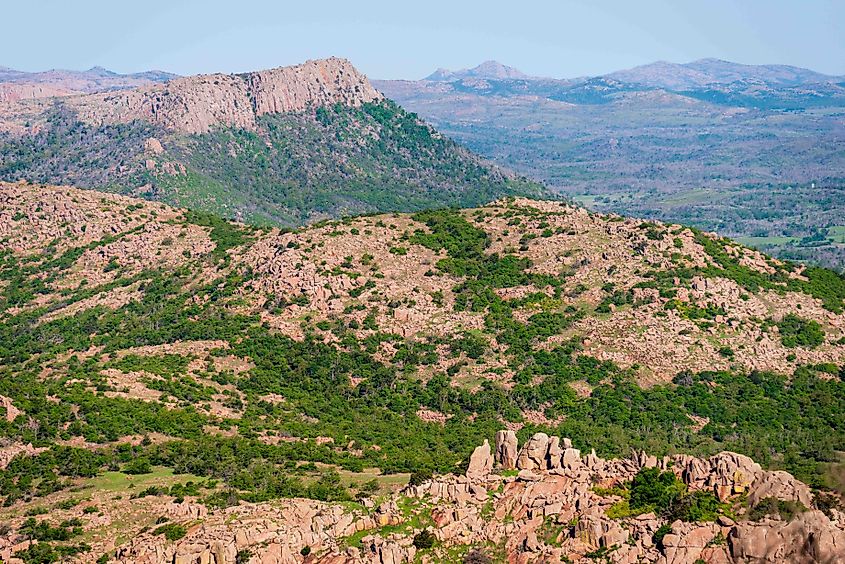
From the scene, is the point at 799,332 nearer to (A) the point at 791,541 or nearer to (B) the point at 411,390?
(B) the point at 411,390

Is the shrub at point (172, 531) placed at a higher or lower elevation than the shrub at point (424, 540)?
lower

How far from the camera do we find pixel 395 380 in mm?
Answer: 100312

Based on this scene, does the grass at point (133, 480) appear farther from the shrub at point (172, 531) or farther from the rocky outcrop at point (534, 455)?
the rocky outcrop at point (534, 455)

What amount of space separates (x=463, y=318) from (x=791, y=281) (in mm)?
35176

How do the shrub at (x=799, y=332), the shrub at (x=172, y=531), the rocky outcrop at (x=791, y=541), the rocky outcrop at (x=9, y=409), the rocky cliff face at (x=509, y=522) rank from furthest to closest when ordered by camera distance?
the shrub at (x=799, y=332)
the rocky outcrop at (x=9, y=409)
the shrub at (x=172, y=531)
the rocky cliff face at (x=509, y=522)
the rocky outcrop at (x=791, y=541)

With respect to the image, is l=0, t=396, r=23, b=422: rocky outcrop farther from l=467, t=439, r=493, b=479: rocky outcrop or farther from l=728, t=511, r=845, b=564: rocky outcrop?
l=728, t=511, r=845, b=564: rocky outcrop

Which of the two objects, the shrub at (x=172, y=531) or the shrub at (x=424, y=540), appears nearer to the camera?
the shrub at (x=424, y=540)

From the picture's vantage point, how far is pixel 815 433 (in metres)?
85.9

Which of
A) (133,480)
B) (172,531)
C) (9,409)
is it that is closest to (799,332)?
(133,480)

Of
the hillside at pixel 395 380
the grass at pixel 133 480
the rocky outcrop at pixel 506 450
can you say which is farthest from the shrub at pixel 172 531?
the rocky outcrop at pixel 506 450

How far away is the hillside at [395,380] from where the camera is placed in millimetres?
53969

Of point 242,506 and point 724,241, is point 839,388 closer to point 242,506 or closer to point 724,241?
point 724,241

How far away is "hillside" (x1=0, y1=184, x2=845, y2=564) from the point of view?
177 ft

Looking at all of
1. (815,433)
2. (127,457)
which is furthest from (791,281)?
(127,457)
